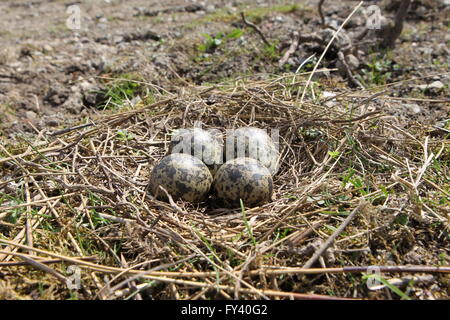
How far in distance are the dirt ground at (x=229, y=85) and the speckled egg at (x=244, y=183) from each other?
15 centimetres

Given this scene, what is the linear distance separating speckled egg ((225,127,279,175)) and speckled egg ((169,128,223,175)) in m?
0.11

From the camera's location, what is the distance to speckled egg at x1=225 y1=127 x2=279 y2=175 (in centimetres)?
317

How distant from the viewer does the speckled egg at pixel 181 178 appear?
288 cm

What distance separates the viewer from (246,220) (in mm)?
2592

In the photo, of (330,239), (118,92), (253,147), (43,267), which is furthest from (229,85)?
(43,267)

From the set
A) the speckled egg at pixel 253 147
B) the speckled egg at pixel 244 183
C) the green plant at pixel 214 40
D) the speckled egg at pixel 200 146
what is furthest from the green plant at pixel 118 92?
the speckled egg at pixel 244 183

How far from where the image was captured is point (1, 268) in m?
2.33

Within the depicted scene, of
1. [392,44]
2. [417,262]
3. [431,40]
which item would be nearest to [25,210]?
[417,262]

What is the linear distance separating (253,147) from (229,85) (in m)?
1.15

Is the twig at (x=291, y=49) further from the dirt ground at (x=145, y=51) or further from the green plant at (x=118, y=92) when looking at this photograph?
the green plant at (x=118, y=92)

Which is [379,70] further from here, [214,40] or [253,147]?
[253,147]

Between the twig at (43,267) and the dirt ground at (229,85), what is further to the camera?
the dirt ground at (229,85)
